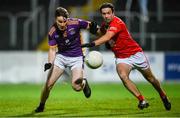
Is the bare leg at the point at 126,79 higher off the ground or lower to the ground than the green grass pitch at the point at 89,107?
higher

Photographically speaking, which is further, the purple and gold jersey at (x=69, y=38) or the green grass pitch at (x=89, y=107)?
the purple and gold jersey at (x=69, y=38)

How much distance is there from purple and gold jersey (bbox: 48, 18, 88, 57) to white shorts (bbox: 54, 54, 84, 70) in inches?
3.3

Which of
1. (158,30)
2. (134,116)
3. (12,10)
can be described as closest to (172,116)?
(134,116)

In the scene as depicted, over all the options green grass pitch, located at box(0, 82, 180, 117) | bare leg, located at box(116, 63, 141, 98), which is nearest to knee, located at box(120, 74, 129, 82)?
bare leg, located at box(116, 63, 141, 98)

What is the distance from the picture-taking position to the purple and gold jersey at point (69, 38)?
14461 mm

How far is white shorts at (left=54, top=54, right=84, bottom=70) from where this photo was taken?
14734 millimetres

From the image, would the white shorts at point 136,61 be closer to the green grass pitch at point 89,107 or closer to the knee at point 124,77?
the knee at point 124,77

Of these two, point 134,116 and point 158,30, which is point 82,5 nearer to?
point 158,30

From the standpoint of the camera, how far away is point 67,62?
14812mm

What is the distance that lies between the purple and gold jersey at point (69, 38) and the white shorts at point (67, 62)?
0.08 meters

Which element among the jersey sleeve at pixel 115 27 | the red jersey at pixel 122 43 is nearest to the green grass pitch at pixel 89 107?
the red jersey at pixel 122 43

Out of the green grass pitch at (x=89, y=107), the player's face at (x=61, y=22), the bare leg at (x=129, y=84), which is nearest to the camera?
the green grass pitch at (x=89, y=107)

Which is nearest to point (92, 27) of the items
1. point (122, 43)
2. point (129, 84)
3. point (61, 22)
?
point (122, 43)

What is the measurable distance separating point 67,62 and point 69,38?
21.9 inches
